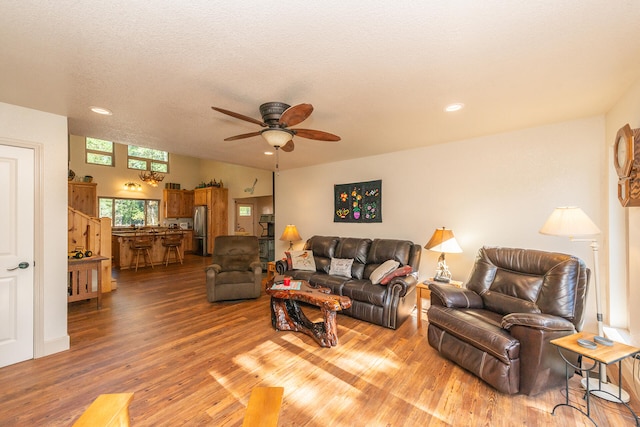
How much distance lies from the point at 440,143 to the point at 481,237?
1.46 metres

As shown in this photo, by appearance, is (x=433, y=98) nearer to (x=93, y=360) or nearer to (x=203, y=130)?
(x=203, y=130)

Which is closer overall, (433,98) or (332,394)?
(332,394)

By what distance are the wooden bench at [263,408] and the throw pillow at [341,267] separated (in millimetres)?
3315

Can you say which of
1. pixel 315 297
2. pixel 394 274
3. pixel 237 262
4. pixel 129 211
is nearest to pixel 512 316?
pixel 394 274

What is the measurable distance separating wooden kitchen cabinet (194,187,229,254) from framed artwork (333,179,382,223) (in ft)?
17.9

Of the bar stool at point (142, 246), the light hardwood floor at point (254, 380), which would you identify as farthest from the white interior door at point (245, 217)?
the light hardwood floor at point (254, 380)

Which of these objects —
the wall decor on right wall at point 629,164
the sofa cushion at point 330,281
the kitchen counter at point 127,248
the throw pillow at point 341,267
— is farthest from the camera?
the kitchen counter at point 127,248

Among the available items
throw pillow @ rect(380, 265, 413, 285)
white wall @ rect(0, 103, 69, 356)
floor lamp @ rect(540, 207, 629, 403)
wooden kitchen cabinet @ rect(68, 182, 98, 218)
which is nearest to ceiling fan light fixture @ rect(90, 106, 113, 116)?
white wall @ rect(0, 103, 69, 356)

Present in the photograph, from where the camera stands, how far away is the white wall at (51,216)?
2.65 metres

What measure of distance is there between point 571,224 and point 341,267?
9.18 feet

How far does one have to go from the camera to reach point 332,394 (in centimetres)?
211

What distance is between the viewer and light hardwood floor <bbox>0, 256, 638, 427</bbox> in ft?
6.13

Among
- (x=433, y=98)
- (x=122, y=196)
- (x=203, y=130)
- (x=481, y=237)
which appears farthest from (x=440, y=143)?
(x=122, y=196)

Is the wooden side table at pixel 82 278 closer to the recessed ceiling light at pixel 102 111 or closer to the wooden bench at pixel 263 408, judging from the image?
the recessed ceiling light at pixel 102 111
